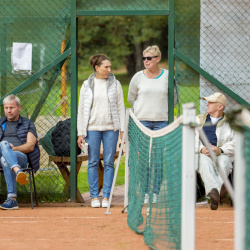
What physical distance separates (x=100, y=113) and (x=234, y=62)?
1.97 meters

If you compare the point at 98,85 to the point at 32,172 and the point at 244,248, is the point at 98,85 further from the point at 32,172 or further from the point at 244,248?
the point at 244,248

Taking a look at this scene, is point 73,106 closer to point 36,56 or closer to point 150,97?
point 36,56

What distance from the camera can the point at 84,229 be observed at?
23.1 ft

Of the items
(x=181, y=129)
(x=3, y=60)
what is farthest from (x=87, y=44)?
(x=181, y=129)

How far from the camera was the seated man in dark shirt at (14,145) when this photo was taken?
858cm

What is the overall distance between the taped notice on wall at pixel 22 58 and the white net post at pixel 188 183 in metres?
4.76

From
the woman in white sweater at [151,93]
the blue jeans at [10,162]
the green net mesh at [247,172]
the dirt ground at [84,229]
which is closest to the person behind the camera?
the green net mesh at [247,172]

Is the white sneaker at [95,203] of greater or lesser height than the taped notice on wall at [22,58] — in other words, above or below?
below

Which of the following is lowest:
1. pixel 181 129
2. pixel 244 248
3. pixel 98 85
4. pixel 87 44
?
pixel 244 248

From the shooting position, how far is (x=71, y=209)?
8703 millimetres

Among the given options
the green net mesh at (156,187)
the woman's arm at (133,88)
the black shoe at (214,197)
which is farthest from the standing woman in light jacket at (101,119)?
the black shoe at (214,197)

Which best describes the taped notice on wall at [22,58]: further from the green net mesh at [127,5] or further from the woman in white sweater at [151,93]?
the woman in white sweater at [151,93]

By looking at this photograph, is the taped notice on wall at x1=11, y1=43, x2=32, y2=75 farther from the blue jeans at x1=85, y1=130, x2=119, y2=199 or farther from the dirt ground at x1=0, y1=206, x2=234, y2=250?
the dirt ground at x1=0, y1=206, x2=234, y2=250

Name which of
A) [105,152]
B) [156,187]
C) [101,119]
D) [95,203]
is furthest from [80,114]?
[156,187]
